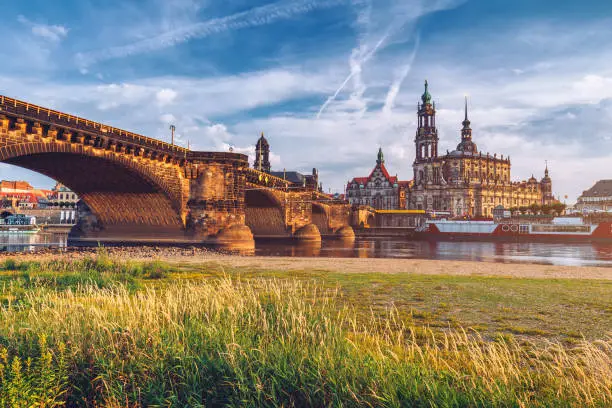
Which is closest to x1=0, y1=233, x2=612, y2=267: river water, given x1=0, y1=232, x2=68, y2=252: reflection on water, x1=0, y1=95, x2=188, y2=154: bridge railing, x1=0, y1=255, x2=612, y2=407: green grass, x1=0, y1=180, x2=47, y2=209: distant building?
x1=0, y1=232, x2=68, y2=252: reflection on water

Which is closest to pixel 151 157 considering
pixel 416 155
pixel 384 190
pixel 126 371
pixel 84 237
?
pixel 84 237

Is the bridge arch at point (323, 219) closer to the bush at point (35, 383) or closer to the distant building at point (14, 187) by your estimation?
the bush at point (35, 383)

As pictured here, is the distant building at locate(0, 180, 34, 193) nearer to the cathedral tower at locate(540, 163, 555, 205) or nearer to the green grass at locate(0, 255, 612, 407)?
the green grass at locate(0, 255, 612, 407)

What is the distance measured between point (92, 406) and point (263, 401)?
208cm

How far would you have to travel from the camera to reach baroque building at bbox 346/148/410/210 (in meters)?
168

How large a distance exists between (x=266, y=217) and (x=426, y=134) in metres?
122

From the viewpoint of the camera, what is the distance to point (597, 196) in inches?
6393

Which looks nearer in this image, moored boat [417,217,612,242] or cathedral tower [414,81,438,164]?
moored boat [417,217,612,242]

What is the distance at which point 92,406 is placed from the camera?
5.02m

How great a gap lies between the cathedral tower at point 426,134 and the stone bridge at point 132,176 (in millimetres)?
128450

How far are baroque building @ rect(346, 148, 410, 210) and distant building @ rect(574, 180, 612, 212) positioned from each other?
63.6m

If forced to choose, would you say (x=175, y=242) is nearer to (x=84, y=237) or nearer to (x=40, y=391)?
(x=84, y=237)

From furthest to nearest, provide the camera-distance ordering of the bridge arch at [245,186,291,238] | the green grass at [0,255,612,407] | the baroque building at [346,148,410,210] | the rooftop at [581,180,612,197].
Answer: the baroque building at [346,148,410,210] → the rooftop at [581,180,612,197] → the bridge arch at [245,186,291,238] → the green grass at [0,255,612,407]

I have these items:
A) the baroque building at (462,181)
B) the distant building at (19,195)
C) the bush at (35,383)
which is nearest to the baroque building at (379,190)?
the baroque building at (462,181)
